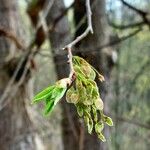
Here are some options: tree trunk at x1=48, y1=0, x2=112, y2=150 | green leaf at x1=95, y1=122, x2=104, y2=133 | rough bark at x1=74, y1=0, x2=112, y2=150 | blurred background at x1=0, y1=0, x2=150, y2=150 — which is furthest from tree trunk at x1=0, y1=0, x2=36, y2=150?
green leaf at x1=95, y1=122, x2=104, y2=133

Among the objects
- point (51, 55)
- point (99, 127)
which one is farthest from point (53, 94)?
point (51, 55)

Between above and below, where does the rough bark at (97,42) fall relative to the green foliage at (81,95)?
below

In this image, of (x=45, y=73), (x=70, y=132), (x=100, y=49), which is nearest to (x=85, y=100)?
(x=100, y=49)

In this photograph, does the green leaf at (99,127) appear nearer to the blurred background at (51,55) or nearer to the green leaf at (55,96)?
the green leaf at (55,96)

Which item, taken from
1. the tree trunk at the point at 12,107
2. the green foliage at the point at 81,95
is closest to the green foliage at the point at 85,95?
the green foliage at the point at 81,95

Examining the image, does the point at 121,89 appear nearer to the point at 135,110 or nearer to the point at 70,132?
the point at 135,110

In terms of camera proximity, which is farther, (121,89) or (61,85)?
(121,89)

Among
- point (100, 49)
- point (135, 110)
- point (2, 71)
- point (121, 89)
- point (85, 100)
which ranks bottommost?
point (135, 110)

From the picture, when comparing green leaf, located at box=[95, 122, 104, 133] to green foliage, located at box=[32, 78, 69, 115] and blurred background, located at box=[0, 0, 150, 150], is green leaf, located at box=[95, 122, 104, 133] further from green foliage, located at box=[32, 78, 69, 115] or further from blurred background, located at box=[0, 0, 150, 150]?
blurred background, located at box=[0, 0, 150, 150]
